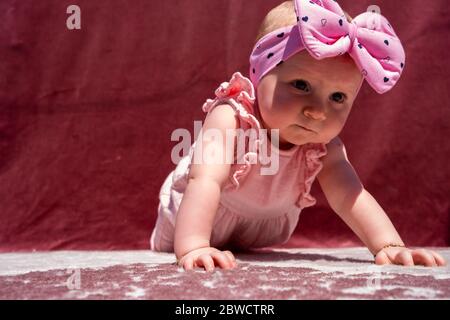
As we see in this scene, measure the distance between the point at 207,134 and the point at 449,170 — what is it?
2.42ft

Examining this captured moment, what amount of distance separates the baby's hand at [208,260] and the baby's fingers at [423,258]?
Answer: 28cm

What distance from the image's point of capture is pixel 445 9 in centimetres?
140

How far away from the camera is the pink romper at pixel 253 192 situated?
986 millimetres

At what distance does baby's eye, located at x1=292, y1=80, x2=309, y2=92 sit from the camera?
2.99 ft

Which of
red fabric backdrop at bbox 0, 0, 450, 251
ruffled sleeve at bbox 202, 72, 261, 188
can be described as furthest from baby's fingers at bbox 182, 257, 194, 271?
red fabric backdrop at bbox 0, 0, 450, 251

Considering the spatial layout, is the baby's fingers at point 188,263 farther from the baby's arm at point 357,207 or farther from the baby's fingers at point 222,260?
the baby's arm at point 357,207

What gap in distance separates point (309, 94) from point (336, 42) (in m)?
0.09

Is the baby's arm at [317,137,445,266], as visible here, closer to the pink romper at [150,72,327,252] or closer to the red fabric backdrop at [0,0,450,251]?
the pink romper at [150,72,327,252]

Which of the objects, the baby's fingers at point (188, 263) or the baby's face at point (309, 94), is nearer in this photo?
the baby's fingers at point (188, 263)

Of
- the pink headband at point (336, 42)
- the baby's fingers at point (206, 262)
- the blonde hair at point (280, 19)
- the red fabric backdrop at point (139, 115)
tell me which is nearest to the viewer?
the baby's fingers at point (206, 262)

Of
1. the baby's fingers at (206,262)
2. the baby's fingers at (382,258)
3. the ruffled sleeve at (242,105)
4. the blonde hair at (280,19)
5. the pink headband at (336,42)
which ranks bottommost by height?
the baby's fingers at (382,258)

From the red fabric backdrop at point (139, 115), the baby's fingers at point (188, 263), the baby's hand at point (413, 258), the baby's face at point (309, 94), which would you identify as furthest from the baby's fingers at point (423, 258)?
the red fabric backdrop at point (139, 115)
